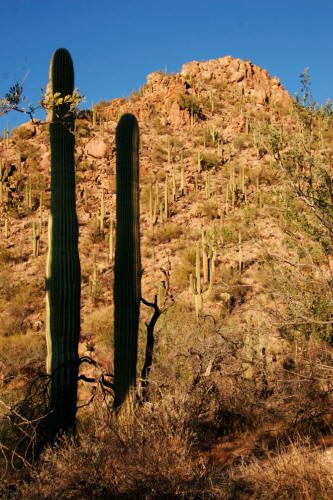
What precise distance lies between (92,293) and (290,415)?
31.9 ft

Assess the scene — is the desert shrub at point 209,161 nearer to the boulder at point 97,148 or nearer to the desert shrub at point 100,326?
the boulder at point 97,148

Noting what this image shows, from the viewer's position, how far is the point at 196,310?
11.3m

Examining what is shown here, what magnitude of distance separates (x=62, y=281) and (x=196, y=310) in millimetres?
6390

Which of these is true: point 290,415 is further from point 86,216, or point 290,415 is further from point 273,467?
point 86,216

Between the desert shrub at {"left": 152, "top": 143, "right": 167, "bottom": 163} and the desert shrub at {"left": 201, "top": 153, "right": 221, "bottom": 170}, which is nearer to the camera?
the desert shrub at {"left": 201, "top": 153, "right": 221, "bottom": 170}

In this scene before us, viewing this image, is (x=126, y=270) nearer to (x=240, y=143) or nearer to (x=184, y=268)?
(x=184, y=268)

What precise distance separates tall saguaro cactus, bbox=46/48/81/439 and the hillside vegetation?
286mm

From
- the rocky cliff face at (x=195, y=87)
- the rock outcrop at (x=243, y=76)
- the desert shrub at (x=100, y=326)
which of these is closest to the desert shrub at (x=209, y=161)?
the rocky cliff face at (x=195, y=87)

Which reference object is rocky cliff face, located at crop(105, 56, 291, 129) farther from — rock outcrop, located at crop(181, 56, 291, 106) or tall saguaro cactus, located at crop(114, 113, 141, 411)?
tall saguaro cactus, located at crop(114, 113, 141, 411)

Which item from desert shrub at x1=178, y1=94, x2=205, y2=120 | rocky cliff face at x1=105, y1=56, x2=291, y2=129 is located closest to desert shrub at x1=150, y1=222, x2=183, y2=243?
rocky cliff face at x1=105, y1=56, x2=291, y2=129

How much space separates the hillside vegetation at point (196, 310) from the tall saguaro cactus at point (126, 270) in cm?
36

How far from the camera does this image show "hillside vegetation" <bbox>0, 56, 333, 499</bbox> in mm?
3738

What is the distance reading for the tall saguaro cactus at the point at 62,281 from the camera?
5.16 metres

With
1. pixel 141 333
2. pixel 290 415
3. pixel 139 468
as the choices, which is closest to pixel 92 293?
pixel 141 333
